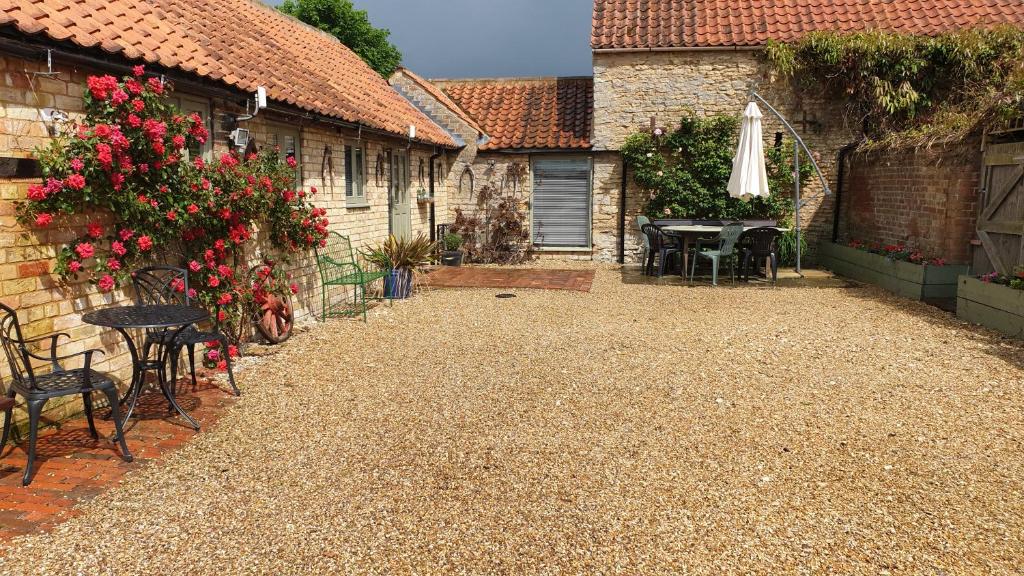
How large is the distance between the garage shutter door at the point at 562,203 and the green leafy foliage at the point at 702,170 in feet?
4.31

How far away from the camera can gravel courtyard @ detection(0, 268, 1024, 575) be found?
3033 mm

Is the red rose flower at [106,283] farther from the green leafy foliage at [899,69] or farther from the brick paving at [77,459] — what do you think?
the green leafy foliage at [899,69]

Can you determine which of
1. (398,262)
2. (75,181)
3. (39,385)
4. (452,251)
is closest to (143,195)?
(75,181)

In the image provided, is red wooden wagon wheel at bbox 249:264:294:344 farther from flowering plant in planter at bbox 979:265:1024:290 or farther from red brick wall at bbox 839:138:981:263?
red brick wall at bbox 839:138:981:263

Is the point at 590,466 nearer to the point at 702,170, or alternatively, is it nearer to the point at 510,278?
the point at 510,278

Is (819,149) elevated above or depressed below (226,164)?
above

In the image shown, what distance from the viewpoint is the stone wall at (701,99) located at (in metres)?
13.2

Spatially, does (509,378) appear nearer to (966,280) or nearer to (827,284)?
(966,280)

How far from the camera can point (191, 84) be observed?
5.59 m

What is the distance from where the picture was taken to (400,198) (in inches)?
472

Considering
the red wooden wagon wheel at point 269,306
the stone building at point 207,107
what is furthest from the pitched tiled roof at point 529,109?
the red wooden wagon wheel at point 269,306

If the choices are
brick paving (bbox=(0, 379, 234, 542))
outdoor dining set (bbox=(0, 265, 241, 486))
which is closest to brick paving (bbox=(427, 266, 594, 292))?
outdoor dining set (bbox=(0, 265, 241, 486))

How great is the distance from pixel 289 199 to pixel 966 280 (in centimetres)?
821

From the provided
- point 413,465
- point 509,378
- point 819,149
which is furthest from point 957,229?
point 413,465
